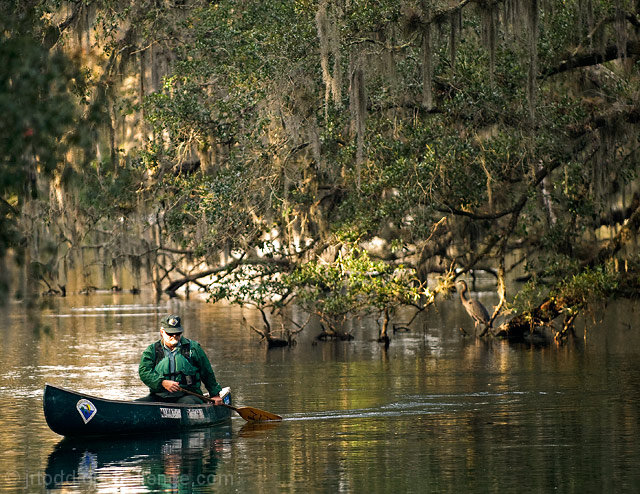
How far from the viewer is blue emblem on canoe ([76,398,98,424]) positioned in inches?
611

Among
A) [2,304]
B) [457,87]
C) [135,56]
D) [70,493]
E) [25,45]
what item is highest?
[135,56]

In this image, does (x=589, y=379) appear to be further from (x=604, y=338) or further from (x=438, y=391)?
(x=604, y=338)

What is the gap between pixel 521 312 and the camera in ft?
97.0

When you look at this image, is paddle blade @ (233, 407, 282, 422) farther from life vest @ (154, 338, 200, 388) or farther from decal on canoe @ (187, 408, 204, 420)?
life vest @ (154, 338, 200, 388)

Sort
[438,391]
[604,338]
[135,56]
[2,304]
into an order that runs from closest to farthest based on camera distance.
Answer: [2,304], [438,391], [604,338], [135,56]

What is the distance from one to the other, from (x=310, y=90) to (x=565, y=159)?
568 centimetres

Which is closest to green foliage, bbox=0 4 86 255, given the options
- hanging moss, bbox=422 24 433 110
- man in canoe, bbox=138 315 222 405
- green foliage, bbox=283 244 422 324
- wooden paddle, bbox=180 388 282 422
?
man in canoe, bbox=138 315 222 405

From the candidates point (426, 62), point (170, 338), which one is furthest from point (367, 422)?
point (426, 62)

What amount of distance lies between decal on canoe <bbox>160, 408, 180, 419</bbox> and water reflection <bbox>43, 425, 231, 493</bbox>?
0.89 feet

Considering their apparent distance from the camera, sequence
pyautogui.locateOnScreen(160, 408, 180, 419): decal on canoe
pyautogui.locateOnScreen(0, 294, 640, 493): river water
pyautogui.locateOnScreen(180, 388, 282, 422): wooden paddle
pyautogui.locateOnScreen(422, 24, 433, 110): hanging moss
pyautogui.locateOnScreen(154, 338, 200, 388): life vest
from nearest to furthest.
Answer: pyautogui.locateOnScreen(0, 294, 640, 493): river water
pyautogui.locateOnScreen(160, 408, 180, 419): decal on canoe
pyautogui.locateOnScreen(154, 338, 200, 388): life vest
pyautogui.locateOnScreen(180, 388, 282, 422): wooden paddle
pyautogui.locateOnScreen(422, 24, 433, 110): hanging moss

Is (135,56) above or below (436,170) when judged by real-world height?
above

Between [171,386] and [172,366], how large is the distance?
31cm

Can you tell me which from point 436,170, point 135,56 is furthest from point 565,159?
point 135,56

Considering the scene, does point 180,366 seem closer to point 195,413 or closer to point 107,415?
point 195,413
